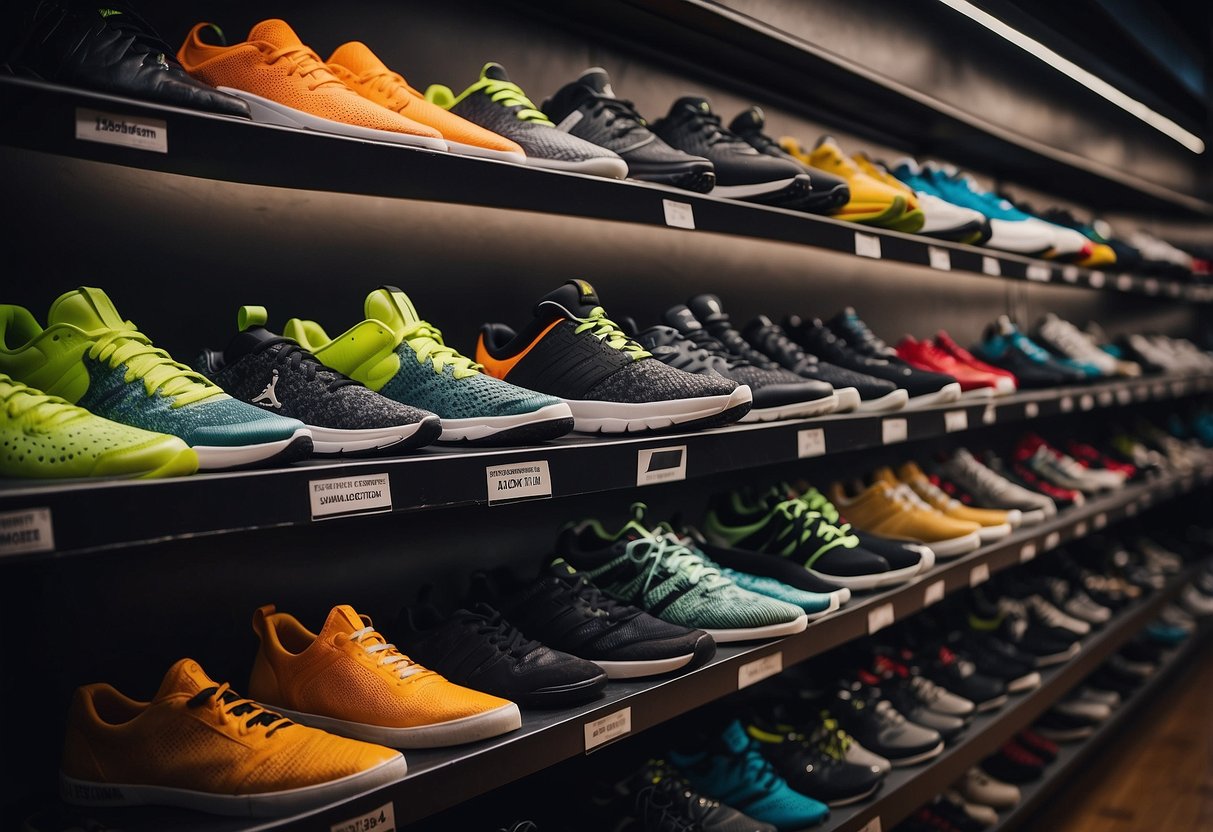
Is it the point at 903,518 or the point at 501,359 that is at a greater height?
the point at 501,359

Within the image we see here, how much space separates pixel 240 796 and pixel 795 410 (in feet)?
3.74

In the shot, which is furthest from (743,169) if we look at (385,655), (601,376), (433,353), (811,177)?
(385,655)

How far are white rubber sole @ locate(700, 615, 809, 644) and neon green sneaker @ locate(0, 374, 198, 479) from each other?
0.93m

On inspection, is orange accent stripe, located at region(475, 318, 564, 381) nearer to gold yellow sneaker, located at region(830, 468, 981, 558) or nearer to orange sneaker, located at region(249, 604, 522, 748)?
orange sneaker, located at region(249, 604, 522, 748)

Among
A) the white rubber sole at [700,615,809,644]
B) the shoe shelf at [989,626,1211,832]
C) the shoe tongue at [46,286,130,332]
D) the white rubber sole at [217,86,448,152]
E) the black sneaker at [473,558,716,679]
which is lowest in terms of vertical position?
the shoe shelf at [989,626,1211,832]

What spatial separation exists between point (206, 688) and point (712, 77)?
1.91m

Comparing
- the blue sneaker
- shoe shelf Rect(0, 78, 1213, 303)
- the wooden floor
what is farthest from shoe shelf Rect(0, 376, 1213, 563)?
the wooden floor

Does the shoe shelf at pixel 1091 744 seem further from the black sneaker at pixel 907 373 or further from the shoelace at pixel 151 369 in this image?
the shoelace at pixel 151 369

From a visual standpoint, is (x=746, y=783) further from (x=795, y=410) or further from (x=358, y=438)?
(x=358, y=438)

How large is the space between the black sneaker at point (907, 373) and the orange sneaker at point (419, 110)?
1164 mm

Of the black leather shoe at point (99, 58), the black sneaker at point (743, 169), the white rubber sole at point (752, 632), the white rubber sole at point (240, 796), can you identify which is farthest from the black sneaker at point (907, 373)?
the black leather shoe at point (99, 58)

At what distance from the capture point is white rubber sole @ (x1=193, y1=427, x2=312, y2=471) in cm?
101

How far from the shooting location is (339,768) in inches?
41.7

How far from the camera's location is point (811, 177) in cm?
198
